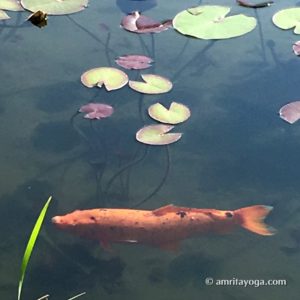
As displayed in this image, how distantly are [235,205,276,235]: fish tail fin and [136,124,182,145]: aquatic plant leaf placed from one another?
0.36 meters

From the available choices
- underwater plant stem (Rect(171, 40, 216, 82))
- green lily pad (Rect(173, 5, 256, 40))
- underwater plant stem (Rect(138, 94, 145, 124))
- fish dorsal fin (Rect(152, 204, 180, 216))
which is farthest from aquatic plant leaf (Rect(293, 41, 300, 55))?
fish dorsal fin (Rect(152, 204, 180, 216))

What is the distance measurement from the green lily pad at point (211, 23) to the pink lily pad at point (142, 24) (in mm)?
51

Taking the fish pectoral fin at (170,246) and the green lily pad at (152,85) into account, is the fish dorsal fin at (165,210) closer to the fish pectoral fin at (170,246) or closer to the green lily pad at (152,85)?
the fish pectoral fin at (170,246)

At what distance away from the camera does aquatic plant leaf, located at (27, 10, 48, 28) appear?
2678mm

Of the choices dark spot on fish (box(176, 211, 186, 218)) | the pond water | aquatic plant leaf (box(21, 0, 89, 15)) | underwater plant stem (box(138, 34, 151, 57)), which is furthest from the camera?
Result: aquatic plant leaf (box(21, 0, 89, 15))

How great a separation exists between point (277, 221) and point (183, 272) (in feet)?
1.03

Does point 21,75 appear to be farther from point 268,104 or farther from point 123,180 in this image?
point 268,104

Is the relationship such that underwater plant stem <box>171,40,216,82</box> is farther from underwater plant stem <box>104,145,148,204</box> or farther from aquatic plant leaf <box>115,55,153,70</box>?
underwater plant stem <box>104,145,148,204</box>

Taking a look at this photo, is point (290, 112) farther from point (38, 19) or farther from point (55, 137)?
point (38, 19)

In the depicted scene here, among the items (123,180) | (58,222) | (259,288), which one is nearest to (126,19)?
(123,180)

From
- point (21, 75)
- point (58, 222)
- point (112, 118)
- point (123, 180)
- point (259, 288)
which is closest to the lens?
point (259, 288)

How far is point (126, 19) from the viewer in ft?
8.84

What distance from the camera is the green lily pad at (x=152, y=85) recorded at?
90.5 inches

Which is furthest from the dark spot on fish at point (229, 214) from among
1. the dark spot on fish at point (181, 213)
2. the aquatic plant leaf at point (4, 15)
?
the aquatic plant leaf at point (4, 15)
